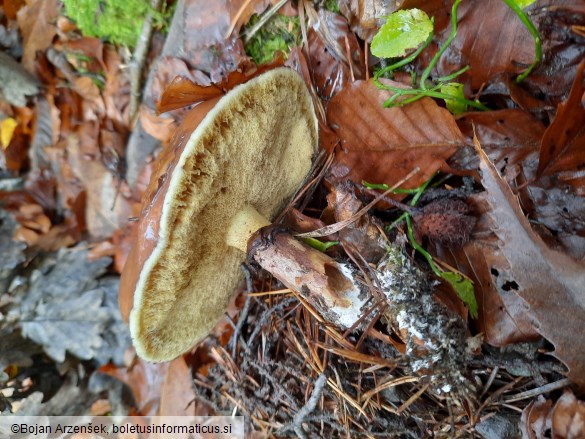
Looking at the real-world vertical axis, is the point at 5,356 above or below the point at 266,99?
below

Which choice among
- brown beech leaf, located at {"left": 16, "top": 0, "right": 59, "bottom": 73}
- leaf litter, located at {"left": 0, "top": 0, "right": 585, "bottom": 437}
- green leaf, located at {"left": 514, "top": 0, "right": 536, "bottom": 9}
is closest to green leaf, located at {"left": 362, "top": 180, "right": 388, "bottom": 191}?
leaf litter, located at {"left": 0, "top": 0, "right": 585, "bottom": 437}

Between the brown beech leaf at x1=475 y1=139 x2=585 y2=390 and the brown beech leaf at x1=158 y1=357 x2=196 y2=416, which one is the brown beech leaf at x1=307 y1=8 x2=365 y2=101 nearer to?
the brown beech leaf at x1=475 y1=139 x2=585 y2=390

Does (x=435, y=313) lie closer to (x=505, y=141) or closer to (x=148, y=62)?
(x=505, y=141)

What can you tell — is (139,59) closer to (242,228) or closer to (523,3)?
(242,228)

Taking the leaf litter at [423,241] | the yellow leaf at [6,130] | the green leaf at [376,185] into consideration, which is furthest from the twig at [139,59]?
the green leaf at [376,185]

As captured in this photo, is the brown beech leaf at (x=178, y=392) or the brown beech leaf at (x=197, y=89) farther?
the brown beech leaf at (x=178, y=392)

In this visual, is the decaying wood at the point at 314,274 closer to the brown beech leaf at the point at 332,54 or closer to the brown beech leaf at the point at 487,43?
the brown beech leaf at the point at 332,54

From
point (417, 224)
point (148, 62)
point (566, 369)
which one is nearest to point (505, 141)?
point (417, 224)
